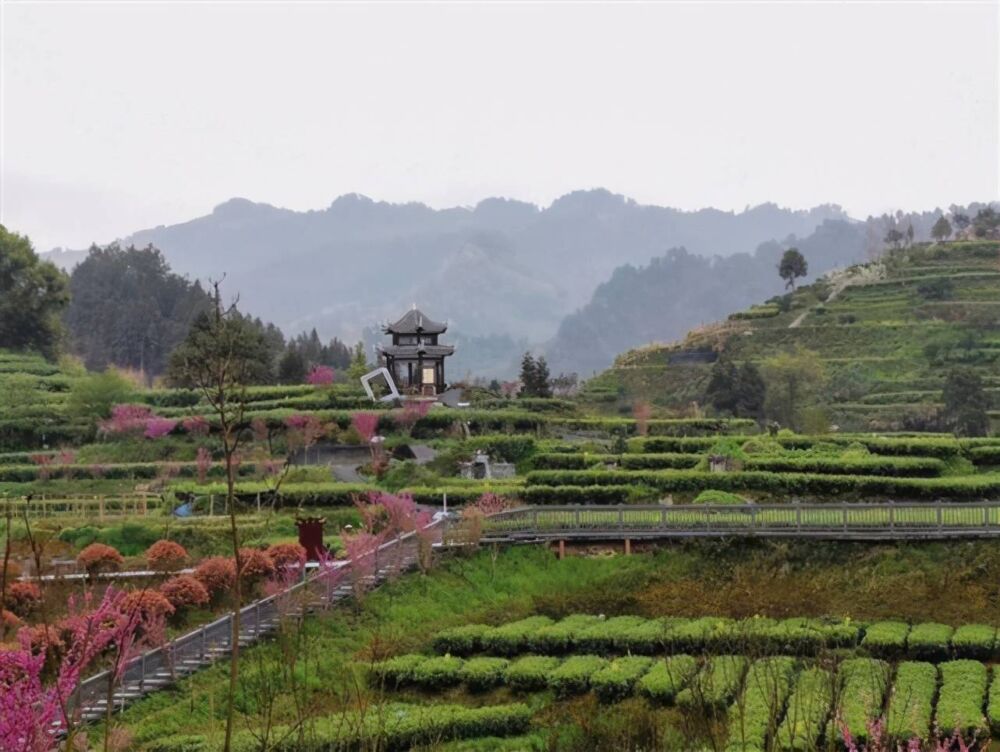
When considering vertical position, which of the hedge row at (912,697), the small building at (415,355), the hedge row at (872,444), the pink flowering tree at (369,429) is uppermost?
the small building at (415,355)

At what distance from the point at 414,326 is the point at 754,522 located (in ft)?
91.2

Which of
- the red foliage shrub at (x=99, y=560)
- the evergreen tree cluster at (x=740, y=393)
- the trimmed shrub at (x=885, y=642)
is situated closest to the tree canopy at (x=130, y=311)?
the evergreen tree cluster at (x=740, y=393)

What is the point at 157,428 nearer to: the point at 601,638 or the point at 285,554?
the point at 285,554

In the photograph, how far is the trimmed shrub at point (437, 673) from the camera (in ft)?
60.4

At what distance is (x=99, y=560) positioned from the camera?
75.8ft

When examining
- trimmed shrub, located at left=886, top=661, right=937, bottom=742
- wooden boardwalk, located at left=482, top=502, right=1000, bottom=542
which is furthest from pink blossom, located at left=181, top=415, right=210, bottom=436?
trimmed shrub, located at left=886, top=661, right=937, bottom=742

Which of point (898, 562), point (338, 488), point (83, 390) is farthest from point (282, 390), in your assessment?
point (898, 562)

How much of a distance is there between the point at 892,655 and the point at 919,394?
117ft

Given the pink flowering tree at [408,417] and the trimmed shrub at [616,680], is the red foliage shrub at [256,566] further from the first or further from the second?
the pink flowering tree at [408,417]

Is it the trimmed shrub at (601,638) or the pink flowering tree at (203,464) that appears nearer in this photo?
the trimmed shrub at (601,638)

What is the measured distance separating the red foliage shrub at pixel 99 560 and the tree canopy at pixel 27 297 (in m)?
40.5

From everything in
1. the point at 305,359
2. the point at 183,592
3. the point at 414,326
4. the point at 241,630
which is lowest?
the point at 241,630

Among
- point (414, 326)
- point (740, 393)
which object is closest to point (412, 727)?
point (414, 326)

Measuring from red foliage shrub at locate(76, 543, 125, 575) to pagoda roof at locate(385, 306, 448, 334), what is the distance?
27758 millimetres
